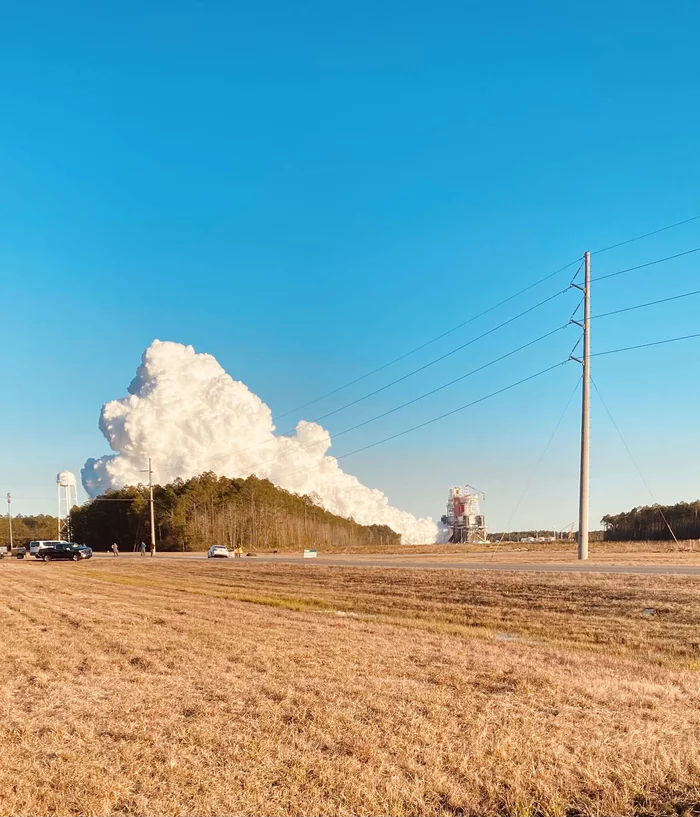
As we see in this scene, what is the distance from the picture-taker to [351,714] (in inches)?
313

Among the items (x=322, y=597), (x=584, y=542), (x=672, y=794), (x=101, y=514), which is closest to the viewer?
(x=672, y=794)

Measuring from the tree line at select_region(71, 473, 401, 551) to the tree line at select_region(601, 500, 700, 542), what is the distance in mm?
47363

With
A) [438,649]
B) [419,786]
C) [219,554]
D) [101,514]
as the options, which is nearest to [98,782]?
[419,786]

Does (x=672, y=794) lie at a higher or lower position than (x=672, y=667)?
higher

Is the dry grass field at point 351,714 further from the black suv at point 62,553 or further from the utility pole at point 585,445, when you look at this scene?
the black suv at point 62,553

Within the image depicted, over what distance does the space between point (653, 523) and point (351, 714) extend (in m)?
95.0

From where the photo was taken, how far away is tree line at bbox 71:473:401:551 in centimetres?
9962

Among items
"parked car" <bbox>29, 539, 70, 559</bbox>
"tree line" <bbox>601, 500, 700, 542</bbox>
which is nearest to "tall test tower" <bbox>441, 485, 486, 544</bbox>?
"tree line" <bbox>601, 500, 700, 542</bbox>

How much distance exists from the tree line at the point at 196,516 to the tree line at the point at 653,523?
47363 mm

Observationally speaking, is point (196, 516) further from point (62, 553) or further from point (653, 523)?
point (653, 523)

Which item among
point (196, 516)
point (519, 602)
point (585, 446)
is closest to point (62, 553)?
point (196, 516)

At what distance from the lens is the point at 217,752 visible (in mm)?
6691

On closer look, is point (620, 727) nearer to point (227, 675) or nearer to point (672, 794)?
point (672, 794)

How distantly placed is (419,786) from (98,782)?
2656 millimetres
